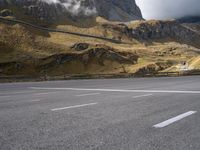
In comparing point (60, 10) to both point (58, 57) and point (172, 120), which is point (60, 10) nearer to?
point (58, 57)

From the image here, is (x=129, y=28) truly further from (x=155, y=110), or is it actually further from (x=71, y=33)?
(x=155, y=110)

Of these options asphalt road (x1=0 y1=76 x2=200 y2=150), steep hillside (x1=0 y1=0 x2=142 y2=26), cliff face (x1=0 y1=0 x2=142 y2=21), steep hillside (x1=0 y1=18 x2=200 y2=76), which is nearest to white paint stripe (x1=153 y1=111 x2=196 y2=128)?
asphalt road (x1=0 y1=76 x2=200 y2=150)

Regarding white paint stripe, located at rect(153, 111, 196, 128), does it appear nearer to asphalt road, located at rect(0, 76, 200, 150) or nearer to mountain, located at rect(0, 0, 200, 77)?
asphalt road, located at rect(0, 76, 200, 150)

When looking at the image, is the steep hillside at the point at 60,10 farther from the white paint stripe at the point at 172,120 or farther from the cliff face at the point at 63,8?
the white paint stripe at the point at 172,120

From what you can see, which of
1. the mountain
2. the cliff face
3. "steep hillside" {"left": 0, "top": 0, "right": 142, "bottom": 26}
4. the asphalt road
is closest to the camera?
the asphalt road

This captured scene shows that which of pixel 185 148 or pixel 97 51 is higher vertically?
pixel 97 51

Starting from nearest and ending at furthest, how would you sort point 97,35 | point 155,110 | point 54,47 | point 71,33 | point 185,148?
1. point 185,148
2. point 155,110
3. point 54,47
4. point 71,33
5. point 97,35

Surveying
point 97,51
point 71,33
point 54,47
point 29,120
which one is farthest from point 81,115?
point 71,33

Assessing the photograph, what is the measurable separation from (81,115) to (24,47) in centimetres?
8626

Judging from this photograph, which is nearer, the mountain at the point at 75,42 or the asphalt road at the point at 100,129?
the asphalt road at the point at 100,129

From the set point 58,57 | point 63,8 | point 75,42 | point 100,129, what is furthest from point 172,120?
point 63,8

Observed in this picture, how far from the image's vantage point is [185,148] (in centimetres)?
596

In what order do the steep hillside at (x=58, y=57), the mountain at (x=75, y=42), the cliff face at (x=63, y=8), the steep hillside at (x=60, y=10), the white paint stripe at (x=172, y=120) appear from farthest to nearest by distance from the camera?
the cliff face at (x=63, y=8), the steep hillside at (x=60, y=10), the mountain at (x=75, y=42), the steep hillside at (x=58, y=57), the white paint stripe at (x=172, y=120)

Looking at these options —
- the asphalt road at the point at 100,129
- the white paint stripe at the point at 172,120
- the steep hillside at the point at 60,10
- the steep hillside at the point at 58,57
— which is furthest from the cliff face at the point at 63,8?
the white paint stripe at the point at 172,120
